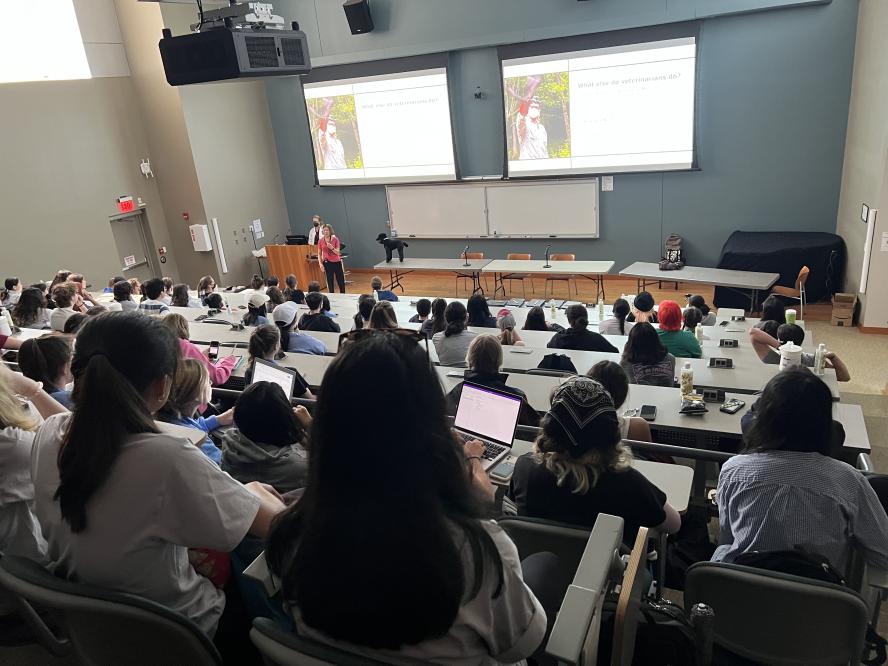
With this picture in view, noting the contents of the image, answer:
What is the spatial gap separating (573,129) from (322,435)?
8820mm

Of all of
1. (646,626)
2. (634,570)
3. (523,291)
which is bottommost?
(523,291)

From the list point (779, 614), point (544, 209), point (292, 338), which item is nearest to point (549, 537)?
point (779, 614)

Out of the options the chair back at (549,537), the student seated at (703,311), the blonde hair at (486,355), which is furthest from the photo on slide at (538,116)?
the chair back at (549,537)

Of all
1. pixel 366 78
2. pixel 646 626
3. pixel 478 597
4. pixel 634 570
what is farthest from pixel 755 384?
pixel 366 78

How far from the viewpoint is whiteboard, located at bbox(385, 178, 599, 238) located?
31.0 feet

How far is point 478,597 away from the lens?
116cm

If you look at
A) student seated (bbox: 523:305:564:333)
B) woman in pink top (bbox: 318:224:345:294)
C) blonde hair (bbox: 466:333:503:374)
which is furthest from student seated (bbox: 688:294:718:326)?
woman in pink top (bbox: 318:224:345:294)

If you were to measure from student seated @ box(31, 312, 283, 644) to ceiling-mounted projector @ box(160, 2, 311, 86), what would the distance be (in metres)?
4.18

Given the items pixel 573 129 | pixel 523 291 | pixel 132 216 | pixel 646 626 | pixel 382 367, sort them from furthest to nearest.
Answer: pixel 132 216 < pixel 523 291 < pixel 573 129 < pixel 646 626 < pixel 382 367

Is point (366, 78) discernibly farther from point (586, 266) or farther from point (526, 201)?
point (586, 266)

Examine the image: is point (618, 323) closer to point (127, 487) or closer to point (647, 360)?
point (647, 360)

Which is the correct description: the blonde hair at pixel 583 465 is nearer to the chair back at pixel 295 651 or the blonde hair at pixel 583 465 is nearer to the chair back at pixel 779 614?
the chair back at pixel 779 614

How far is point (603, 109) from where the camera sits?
8.85 m

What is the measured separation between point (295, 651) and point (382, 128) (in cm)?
1004
